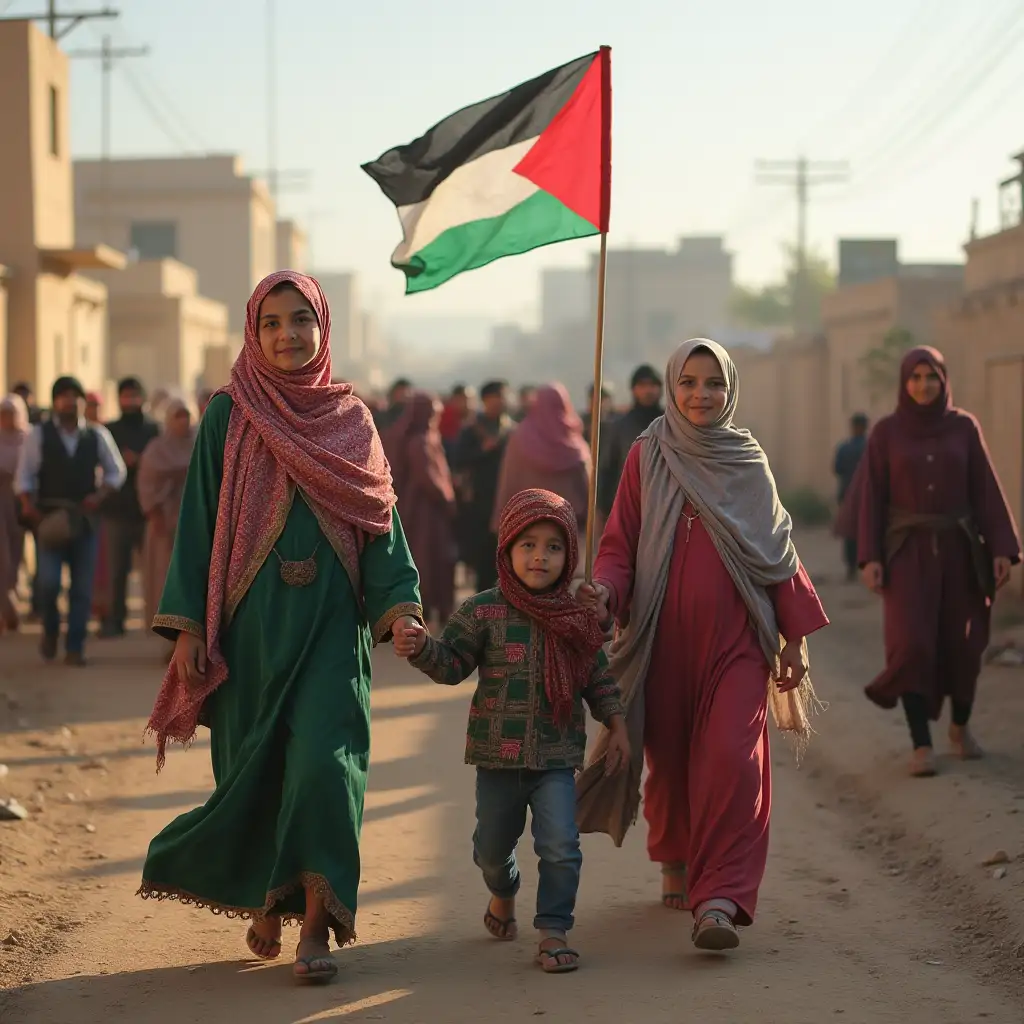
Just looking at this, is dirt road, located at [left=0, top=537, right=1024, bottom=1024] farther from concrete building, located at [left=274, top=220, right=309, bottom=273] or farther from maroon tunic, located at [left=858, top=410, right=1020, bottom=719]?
concrete building, located at [left=274, top=220, right=309, bottom=273]

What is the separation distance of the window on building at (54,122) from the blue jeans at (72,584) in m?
13.6

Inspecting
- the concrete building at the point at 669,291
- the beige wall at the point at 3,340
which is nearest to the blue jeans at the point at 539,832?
the beige wall at the point at 3,340

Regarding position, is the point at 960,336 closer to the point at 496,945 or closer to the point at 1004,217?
the point at 1004,217

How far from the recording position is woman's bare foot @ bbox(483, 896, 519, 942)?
17.4 ft

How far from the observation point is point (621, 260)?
317 ft

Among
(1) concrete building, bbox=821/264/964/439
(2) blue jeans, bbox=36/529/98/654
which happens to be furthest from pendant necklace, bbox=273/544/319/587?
(1) concrete building, bbox=821/264/964/439

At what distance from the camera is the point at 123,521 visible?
13.4 meters

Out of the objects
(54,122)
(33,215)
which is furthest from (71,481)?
(54,122)

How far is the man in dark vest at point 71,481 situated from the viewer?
1165 cm

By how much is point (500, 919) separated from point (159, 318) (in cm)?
3272

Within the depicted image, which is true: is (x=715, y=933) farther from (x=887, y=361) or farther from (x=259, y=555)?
(x=887, y=361)

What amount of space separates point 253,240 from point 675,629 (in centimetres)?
4916

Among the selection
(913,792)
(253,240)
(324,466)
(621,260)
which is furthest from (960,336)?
(621,260)

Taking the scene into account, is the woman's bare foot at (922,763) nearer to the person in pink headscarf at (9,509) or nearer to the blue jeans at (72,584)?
the blue jeans at (72,584)
